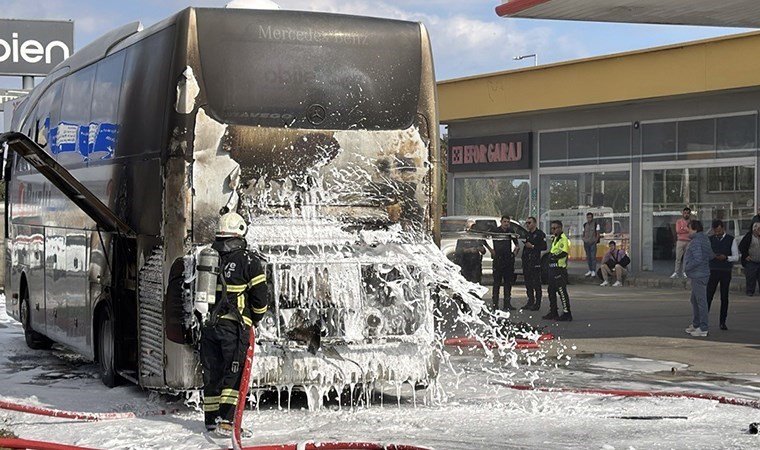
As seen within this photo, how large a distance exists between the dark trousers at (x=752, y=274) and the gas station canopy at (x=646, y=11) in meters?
5.58

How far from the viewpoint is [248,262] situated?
922 centimetres

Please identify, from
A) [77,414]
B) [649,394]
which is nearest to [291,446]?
[77,414]

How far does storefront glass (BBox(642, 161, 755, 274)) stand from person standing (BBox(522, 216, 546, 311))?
319 inches

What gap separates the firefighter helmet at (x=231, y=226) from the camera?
9.30m

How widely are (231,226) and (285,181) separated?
3.77 feet

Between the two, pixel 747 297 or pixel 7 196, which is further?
pixel 747 297

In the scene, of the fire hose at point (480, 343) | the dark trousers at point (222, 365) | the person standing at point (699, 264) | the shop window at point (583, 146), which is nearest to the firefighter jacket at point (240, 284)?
the dark trousers at point (222, 365)

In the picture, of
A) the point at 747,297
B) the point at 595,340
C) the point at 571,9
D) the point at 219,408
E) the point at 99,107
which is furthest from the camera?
the point at 747,297

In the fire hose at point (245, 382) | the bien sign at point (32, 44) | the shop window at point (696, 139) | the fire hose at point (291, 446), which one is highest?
Result: the bien sign at point (32, 44)

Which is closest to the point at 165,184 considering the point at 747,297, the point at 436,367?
the point at 436,367

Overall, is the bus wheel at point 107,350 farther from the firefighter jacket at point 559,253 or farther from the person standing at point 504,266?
the person standing at point 504,266

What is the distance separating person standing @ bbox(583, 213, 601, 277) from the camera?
30.9 m

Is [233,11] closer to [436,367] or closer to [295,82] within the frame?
[295,82]

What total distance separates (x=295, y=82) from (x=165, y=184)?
4.84ft
